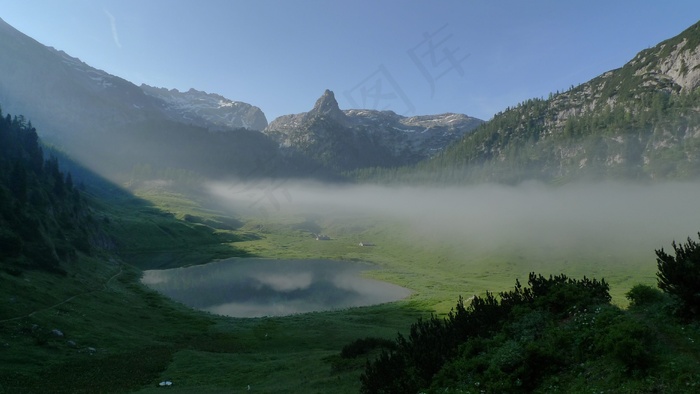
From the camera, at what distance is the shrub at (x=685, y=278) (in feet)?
56.2

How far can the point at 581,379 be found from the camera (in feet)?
51.1

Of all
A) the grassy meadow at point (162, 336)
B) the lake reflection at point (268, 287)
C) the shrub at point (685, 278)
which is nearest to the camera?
the shrub at point (685, 278)

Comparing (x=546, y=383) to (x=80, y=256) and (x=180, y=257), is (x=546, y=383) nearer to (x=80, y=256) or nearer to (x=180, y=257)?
(x=80, y=256)

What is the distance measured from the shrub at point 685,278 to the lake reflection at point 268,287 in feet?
297

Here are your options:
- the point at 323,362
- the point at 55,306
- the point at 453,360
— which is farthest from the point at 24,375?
the point at 453,360

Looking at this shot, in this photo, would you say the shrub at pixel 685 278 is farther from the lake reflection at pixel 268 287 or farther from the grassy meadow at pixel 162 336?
the lake reflection at pixel 268 287

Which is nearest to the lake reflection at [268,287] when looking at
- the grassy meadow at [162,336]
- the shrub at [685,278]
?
the grassy meadow at [162,336]

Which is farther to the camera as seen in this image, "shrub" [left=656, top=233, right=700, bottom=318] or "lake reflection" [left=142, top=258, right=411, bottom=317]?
"lake reflection" [left=142, top=258, right=411, bottom=317]

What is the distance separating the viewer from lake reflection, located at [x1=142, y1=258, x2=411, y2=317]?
109812 mm

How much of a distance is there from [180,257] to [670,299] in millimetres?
202681

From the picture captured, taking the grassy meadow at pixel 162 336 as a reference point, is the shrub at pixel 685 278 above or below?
above

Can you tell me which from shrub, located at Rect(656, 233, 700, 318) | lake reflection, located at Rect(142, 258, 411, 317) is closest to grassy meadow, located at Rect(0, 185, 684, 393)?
lake reflection, located at Rect(142, 258, 411, 317)

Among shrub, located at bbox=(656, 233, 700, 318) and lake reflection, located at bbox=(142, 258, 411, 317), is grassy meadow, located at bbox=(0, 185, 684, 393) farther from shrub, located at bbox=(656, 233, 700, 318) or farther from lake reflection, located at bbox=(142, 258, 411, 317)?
shrub, located at bbox=(656, 233, 700, 318)

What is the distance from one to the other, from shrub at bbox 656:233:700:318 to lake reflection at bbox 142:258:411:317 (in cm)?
9041
